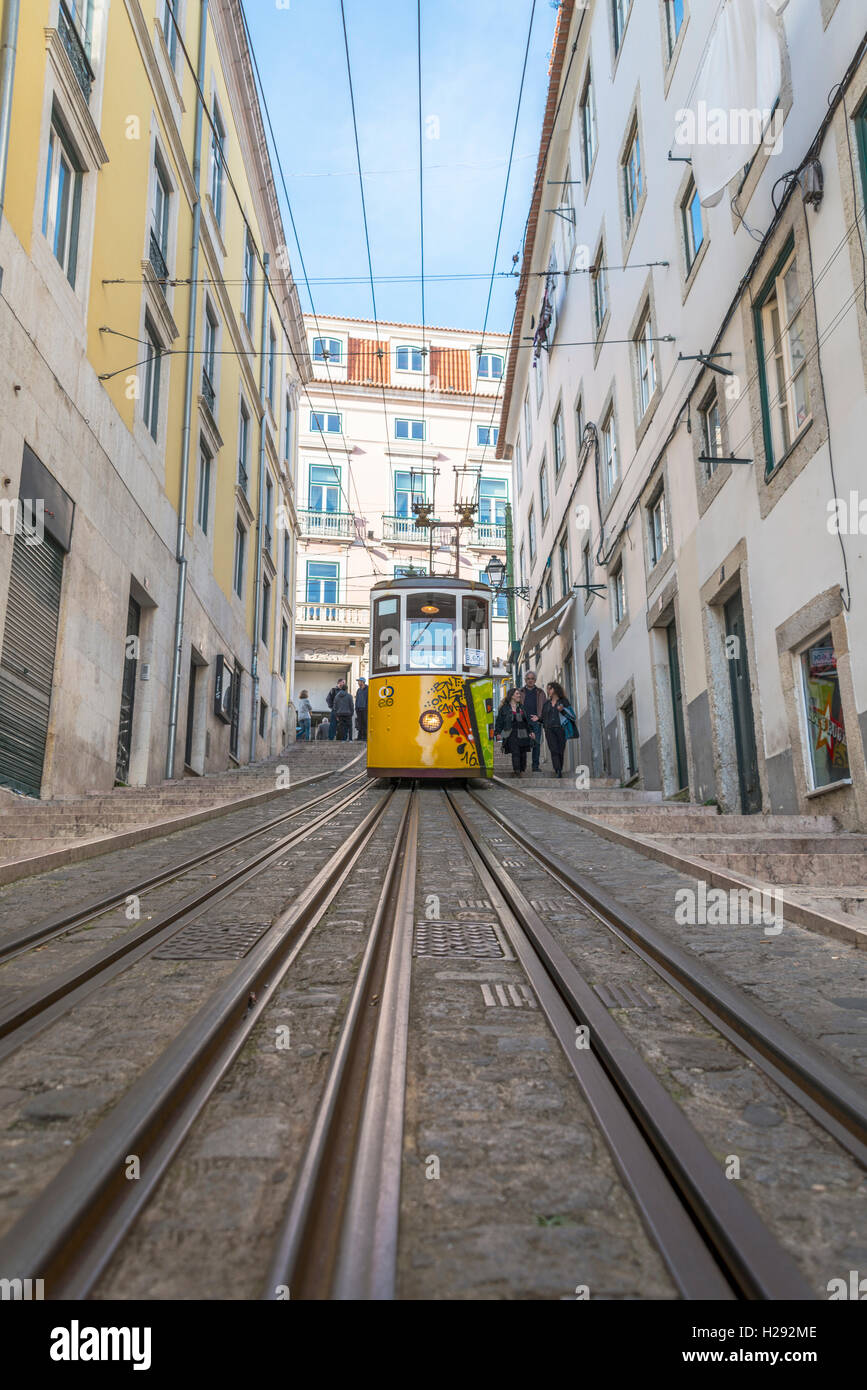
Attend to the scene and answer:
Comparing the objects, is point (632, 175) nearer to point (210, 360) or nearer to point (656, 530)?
point (656, 530)

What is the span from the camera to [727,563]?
944 centimetres

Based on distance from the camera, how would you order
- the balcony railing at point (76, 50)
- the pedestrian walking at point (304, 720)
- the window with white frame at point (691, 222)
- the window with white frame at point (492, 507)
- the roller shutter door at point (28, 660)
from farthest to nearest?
1. the window with white frame at point (492, 507)
2. the pedestrian walking at point (304, 720)
3. the window with white frame at point (691, 222)
4. the balcony railing at point (76, 50)
5. the roller shutter door at point (28, 660)

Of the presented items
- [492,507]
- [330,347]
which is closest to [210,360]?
[330,347]

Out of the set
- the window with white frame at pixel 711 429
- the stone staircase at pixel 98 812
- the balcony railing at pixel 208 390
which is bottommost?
the stone staircase at pixel 98 812

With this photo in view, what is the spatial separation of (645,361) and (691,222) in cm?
255

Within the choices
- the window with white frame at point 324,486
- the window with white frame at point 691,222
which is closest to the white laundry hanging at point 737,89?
the window with white frame at point 691,222

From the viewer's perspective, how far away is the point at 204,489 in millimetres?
17047

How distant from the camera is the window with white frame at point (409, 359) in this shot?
39.8 metres

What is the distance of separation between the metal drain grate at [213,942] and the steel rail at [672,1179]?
1.29 metres

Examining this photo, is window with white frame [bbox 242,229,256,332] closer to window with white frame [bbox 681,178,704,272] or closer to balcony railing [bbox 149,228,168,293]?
balcony railing [bbox 149,228,168,293]

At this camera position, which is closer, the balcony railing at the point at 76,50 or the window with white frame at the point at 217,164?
the balcony railing at the point at 76,50

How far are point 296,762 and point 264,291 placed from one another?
11.8m

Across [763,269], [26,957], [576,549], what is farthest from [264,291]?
[26,957]

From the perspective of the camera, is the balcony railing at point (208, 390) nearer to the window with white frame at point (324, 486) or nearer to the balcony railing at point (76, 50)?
the balcony railing at point (76, 50)
